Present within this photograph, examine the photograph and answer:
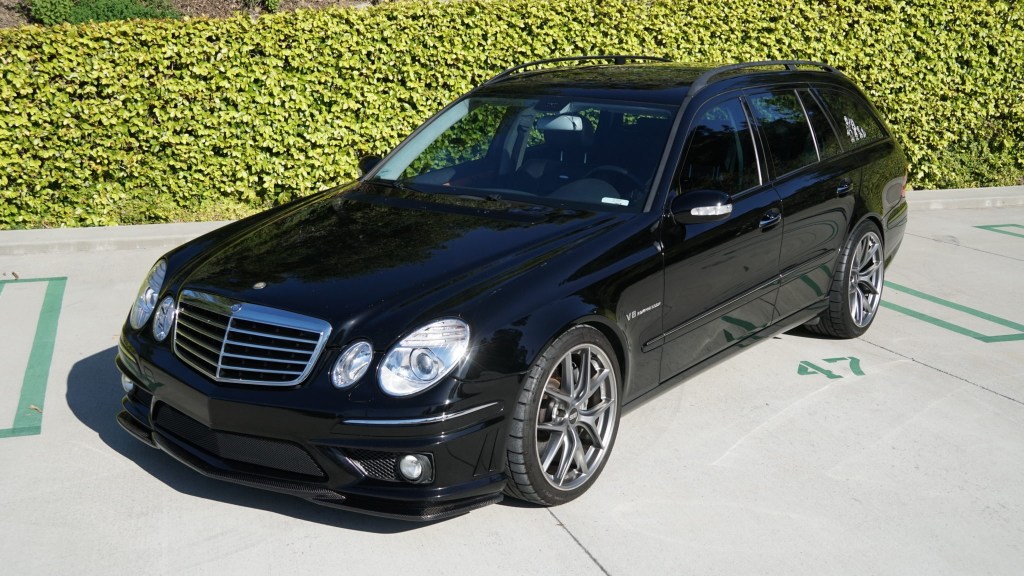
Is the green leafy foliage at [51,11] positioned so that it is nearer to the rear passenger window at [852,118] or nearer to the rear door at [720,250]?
the rear passenger window at [852,118]

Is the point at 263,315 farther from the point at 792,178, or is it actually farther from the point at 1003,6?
the point at 1003,6

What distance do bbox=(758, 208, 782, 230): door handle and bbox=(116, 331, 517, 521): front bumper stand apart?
2.01 m

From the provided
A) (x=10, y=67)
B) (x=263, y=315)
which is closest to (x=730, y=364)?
(x=263, y=315)

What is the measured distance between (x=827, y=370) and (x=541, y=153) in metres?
2.23

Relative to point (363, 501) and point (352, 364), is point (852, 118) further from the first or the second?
point (363, 501)

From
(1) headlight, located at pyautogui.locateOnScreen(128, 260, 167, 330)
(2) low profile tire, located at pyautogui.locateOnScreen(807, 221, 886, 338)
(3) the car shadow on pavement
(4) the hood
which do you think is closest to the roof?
(4) the hood

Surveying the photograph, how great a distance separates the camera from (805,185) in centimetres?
559

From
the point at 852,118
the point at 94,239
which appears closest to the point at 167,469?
the point at 94,239

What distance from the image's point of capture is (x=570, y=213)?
4645mm

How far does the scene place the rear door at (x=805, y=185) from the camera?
546 centimetres

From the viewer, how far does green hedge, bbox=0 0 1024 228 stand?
27.5 feet

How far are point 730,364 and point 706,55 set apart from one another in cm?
549

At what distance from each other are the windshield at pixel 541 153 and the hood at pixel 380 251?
0.19 metres

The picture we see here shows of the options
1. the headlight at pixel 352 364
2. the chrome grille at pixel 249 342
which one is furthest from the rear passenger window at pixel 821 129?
the chrome grille at pixel 249 342
